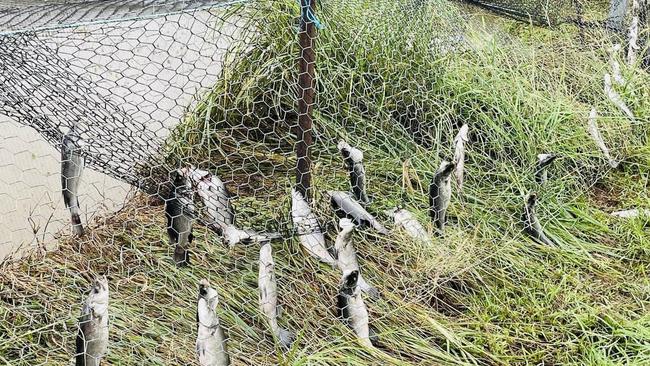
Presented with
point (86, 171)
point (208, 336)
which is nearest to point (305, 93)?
point (208, 336)

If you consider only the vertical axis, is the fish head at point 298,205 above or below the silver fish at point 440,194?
above

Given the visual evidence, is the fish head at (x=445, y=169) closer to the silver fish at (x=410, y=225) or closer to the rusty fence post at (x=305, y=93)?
the silver fish at (x=410, y=225)

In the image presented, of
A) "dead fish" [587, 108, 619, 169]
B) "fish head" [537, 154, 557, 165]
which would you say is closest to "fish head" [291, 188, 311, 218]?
"fish head" [537, 154, 557, 165]

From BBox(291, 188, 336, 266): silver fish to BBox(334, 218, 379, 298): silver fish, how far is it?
0.38 feet

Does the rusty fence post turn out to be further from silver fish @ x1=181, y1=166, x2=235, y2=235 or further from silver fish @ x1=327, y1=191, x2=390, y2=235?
silver fish @ x1=181, y1=166, x2=235, y2=235

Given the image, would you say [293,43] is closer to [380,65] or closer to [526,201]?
[380,65]

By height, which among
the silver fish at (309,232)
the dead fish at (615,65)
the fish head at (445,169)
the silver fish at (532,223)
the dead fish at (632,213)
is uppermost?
the silver fish at (309,232)

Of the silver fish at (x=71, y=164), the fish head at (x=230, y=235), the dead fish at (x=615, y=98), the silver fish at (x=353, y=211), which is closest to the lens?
the silver fish at (x=71, y=164)

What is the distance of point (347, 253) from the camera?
2643 millimetres

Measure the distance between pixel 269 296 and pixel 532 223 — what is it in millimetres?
1153

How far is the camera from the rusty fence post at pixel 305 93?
8.87 ft

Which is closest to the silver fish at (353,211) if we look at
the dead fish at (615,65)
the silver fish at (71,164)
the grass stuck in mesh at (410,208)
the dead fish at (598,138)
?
the grass stuck in mesh at (410,208)

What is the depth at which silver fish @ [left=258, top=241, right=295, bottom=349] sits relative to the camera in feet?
8.15

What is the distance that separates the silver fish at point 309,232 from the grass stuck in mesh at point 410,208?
7 centimetres
